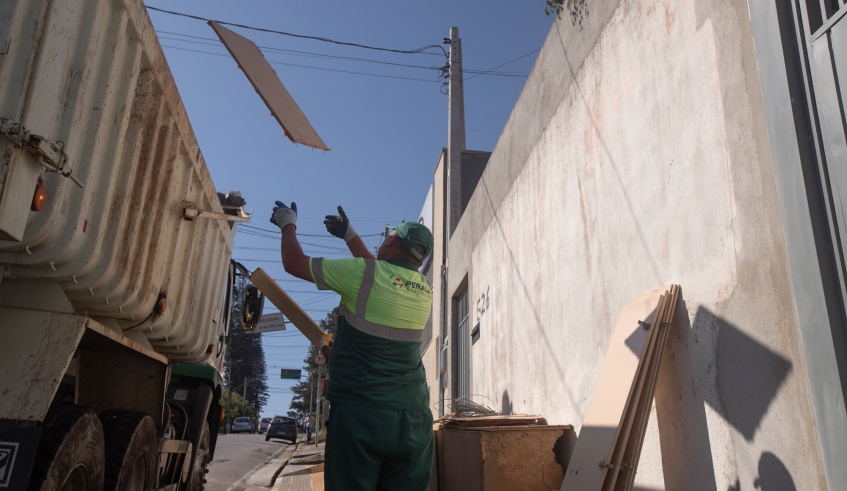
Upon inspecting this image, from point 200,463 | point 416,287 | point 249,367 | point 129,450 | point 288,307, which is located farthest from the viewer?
point 249,367

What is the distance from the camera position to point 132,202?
365cm

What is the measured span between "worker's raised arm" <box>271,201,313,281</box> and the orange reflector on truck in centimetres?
111

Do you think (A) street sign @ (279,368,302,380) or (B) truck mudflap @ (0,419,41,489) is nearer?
(B) truck mudflap @ (0,419,41,489)

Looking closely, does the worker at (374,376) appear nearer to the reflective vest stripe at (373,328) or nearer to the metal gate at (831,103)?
the reflective vest stripe at (373,328)

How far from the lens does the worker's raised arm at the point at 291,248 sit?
327 cm

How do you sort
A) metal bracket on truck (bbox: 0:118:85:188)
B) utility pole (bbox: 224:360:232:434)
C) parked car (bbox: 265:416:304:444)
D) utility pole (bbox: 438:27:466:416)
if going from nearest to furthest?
metal bracket on truck (bbox: 0:118:85:188) < utility pole (bbox: 438:27:466:416) < parked car (bbox: 265:416:304:444) < utility pole (bbox: 224:360:232:434)

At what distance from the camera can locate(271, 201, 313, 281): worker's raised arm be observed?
3.27 m

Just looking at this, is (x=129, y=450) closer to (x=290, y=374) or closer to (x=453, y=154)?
(x=453, y=154)

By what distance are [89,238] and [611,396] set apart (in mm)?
2989

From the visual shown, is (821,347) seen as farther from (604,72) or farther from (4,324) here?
(4,324)

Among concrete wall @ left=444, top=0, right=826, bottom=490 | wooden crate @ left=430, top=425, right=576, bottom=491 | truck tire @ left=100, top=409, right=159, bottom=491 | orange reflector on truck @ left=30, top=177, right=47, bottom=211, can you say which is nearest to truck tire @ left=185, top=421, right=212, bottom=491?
truck tire @ left=100, top=409, right=159, bottom=491

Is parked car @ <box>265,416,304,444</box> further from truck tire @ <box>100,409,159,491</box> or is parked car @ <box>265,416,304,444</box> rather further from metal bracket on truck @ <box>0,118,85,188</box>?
metal bracket on truck @ <box>0,118,85,188</box>

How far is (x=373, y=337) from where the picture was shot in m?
3.21

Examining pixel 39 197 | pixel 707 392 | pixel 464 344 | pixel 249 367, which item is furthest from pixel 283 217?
pixel 249 367
